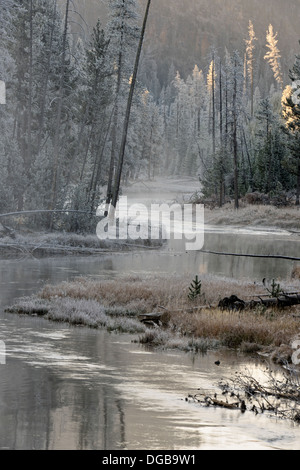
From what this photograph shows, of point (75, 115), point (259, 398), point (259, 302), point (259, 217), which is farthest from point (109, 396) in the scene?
point (259, 217)

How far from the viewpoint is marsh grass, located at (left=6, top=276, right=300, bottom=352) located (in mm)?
15180

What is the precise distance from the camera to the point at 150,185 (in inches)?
4156

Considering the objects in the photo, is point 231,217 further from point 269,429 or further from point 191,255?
point 269,429

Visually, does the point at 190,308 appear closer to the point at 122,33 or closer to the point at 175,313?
the point at 175,313

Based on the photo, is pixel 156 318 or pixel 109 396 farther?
pixel 156 318

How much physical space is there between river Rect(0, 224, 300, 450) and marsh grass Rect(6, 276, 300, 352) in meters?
0.58

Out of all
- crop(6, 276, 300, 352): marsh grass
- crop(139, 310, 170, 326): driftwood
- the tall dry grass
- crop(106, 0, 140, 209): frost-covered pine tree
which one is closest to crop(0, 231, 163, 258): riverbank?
crop(6, 276, 300, 352): marsh grass

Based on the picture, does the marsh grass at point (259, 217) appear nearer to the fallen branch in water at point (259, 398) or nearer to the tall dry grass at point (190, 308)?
the tall dry grass at point (190, 308)

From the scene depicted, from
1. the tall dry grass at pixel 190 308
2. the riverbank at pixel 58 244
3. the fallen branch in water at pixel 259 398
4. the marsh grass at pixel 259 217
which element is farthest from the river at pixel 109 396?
the marsh grass at pixel 259 217

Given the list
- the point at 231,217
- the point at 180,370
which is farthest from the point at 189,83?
the point at 180,370

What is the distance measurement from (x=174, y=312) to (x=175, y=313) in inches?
3.2

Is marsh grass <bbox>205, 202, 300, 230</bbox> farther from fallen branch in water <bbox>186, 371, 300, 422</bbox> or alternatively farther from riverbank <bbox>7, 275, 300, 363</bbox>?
fallen branch in water <bbox>186, 371, 300, 422</bbox>

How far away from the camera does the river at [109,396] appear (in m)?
8.45

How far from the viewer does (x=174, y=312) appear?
57.2 feet
